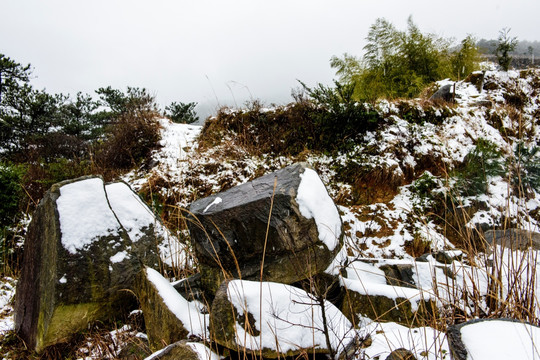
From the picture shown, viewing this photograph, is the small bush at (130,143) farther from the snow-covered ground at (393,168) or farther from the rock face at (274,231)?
the rock face at (274,231)

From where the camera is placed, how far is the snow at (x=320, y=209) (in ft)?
6.88

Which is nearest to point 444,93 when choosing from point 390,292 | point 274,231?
point 390,292

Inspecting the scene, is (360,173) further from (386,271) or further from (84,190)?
(84,190)

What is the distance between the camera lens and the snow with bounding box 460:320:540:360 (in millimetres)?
906

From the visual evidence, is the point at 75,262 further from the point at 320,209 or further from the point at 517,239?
the point at 517,239

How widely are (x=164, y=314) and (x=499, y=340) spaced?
72.1 inches

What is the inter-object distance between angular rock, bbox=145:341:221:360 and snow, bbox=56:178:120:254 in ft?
4.06

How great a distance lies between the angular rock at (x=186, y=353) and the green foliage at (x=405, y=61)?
6.80 meters

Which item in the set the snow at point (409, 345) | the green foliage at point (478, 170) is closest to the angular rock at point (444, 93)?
the green foliage at point (478, 170)

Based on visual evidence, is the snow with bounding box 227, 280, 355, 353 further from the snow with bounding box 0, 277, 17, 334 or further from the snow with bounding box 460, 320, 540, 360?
the snow with bounding box 0, 277, 17, 334

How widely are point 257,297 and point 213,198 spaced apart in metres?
1.15

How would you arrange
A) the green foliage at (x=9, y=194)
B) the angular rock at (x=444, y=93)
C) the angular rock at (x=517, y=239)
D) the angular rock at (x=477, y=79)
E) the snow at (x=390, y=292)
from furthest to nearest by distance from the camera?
1. the angular rock at (x=477, y=79)
2. the angular rock at (x=444, y=93)
3. the green foliage at (x=9, y=194)
4. the snow at (x=390, y=292)
5. the angular rock at (x=517, y=239)

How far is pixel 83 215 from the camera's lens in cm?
229

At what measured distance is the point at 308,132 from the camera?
5211 mm
